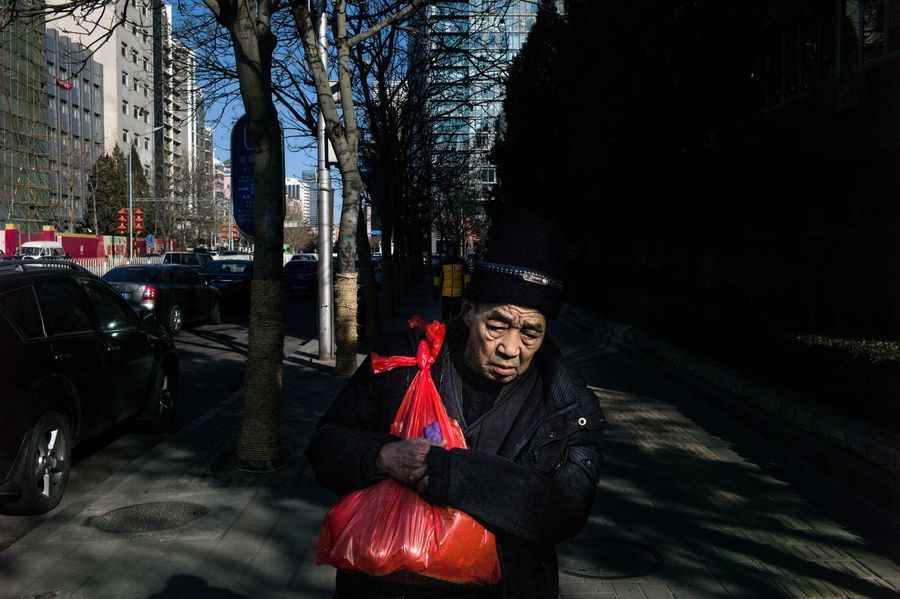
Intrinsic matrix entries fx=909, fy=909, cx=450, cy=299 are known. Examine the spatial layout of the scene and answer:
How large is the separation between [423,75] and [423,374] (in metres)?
27.2

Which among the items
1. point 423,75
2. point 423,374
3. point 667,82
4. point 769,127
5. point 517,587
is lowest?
point 517,587

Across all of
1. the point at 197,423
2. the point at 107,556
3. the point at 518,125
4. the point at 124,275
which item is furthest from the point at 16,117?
the point at 107,556

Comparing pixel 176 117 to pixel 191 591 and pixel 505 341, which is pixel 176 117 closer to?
pixel 191 591

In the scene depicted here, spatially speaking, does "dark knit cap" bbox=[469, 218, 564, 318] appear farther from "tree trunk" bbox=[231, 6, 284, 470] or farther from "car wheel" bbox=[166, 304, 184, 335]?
"car wheel" bbox=[166, 304, 184, 335]

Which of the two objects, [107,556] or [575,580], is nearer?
[575,580]

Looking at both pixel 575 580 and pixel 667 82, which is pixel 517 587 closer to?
pixel 575 580

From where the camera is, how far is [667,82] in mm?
19031

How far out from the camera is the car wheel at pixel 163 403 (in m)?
8.92

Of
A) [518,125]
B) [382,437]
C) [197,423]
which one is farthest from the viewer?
[518,125]

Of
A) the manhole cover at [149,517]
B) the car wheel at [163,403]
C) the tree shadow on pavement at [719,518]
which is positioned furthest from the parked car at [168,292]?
the manhole cover at [149,517]

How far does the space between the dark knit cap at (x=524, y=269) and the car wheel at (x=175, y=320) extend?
18272mm

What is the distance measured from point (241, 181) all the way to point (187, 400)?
11.8ft

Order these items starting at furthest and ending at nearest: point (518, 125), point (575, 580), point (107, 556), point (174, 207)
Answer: point (174, 207) → point (518, 125) → point (107, 556) → point (575, 580)

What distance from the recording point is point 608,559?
206 inches
